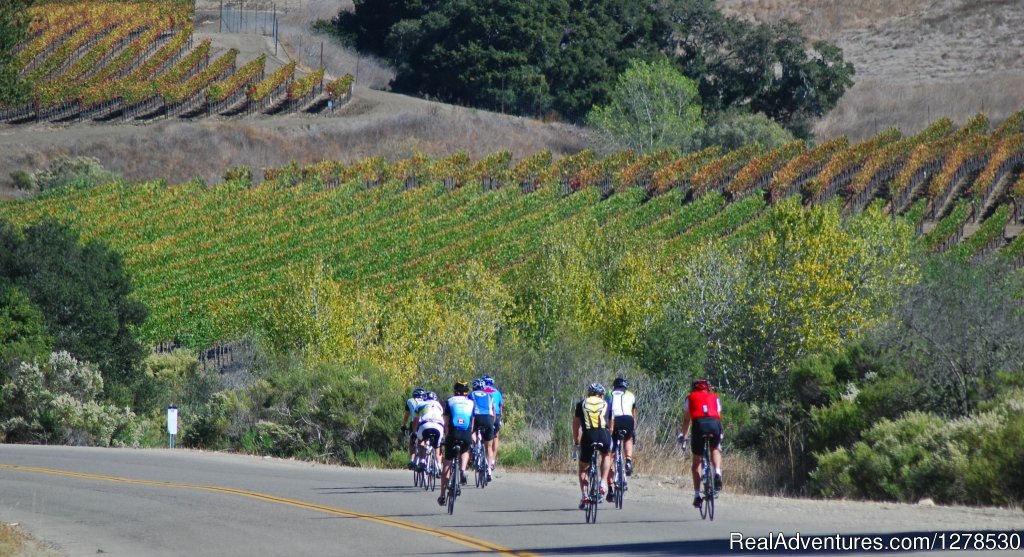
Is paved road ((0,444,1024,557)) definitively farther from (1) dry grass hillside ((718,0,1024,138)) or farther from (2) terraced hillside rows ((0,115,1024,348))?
(1) dry grass hillside ((718,0,1024,138))

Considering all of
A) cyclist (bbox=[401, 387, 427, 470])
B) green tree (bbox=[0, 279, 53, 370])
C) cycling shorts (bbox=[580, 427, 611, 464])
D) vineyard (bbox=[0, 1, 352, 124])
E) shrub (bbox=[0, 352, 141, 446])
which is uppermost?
vineyard (bbox=[0, 1, 352, 124])

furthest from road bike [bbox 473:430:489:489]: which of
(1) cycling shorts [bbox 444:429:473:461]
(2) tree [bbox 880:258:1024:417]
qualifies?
(2) tree [bbox 880:258:1024:417]

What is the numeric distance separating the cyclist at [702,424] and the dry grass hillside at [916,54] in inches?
3720

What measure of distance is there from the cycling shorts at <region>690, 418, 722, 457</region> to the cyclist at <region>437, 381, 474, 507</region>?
307 centimetres

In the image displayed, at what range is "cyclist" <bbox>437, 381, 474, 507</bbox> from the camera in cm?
1684

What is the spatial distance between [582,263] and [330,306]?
1136 centimetres

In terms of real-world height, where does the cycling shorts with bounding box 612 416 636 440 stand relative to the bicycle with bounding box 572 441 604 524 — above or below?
above

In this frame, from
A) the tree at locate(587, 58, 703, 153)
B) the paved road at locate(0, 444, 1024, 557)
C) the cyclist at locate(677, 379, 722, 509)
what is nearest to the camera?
the paved road at locate(0, 444, 1024, 557)

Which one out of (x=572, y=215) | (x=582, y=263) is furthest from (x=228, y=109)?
(x=582, y=263)

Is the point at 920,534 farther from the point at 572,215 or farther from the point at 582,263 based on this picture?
the point at 572,215

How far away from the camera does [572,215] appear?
76250 mm

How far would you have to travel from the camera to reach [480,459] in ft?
62.6

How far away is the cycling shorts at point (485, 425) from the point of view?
61.4ft

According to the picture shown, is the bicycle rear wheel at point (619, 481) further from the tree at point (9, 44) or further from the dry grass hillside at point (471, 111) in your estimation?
the dry grass hillside at point (471, 111)
